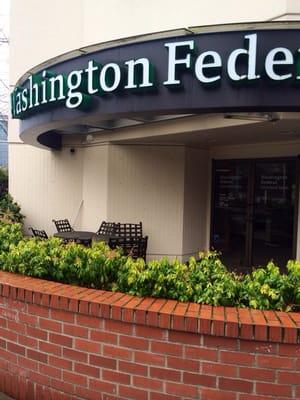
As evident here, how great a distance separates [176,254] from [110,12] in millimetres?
5386

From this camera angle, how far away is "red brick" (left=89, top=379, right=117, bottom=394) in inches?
111

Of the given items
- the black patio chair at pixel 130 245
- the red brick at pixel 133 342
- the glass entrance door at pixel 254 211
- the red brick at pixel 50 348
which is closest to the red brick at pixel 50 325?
the red brick at pixel 50 348

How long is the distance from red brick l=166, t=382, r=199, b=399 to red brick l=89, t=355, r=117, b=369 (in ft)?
1.27

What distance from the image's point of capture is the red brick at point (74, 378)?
115 inches

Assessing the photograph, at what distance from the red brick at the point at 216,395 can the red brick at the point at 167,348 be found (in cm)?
27

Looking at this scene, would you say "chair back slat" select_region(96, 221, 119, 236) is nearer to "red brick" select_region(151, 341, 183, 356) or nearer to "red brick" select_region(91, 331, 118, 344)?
"red brick" select_region(91, 331, 118, 344)

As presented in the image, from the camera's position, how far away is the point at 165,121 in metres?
7.58

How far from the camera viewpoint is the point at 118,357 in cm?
281

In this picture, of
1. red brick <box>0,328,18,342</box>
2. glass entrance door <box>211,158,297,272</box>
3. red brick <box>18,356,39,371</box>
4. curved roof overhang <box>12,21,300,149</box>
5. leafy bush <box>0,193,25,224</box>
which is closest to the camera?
red brick <box>18,356,39,371</box>

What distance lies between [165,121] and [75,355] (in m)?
5.29

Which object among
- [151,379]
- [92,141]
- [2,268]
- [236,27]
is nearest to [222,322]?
[151,379]

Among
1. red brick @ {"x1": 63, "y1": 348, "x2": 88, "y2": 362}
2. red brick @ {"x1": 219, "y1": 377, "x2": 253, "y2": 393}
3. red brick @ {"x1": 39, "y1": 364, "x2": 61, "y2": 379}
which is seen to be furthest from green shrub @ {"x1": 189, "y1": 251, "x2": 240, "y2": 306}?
red brick @ {"x1": 39, "y1": 364, "x2": 61, "y2": 379}

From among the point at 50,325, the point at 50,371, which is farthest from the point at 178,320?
the point at 50,371

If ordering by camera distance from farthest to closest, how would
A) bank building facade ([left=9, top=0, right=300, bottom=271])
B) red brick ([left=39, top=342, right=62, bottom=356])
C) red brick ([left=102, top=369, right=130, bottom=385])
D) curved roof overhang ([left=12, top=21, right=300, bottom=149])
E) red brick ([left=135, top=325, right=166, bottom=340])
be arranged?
bank building facade ([left=9, top=0, right=300, bottom=271])
curved roof overhang ([left=12, top=21, right=300, bottom=149])
red brick ([left=39, top=342, right=62, bottom=356])
red brick ([left=102, top=369, right=130, bottom=385])
red brick ([left=135, top=325, right=166, bottom=340])
